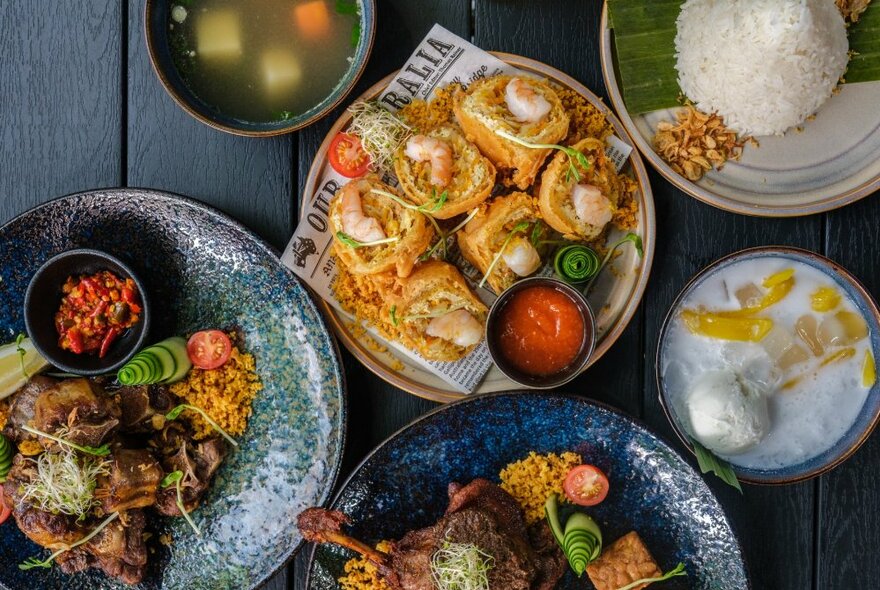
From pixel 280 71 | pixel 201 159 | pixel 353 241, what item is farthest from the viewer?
pixel 201 159

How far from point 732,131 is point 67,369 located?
225 centimetres

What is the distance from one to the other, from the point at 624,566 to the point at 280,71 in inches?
78.0

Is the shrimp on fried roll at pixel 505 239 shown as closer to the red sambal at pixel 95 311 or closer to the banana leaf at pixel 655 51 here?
the banana leaf at pixel 655 51

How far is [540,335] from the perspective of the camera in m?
2.28

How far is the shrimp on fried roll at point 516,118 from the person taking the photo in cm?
225

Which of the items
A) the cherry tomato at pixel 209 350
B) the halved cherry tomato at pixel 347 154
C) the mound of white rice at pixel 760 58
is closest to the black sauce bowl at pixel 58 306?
the cherry tomato at pixel 209 350

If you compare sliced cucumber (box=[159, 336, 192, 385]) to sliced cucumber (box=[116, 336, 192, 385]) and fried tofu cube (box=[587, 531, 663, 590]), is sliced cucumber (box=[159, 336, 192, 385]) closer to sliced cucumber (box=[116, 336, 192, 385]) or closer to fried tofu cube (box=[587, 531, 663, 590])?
sliced cucumber (box=[116, 336, 192, 385])

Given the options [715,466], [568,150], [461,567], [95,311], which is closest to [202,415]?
[95,311]

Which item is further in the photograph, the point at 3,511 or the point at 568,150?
the point at 3,511

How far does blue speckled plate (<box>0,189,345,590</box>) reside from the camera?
243 cm

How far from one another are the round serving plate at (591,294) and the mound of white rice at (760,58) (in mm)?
313

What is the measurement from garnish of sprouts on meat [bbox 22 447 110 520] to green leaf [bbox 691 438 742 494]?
188 centimetres

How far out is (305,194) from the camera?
7.84 ft

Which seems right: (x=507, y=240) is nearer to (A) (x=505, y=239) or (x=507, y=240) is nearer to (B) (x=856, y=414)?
(A) (x=505, y=239)
